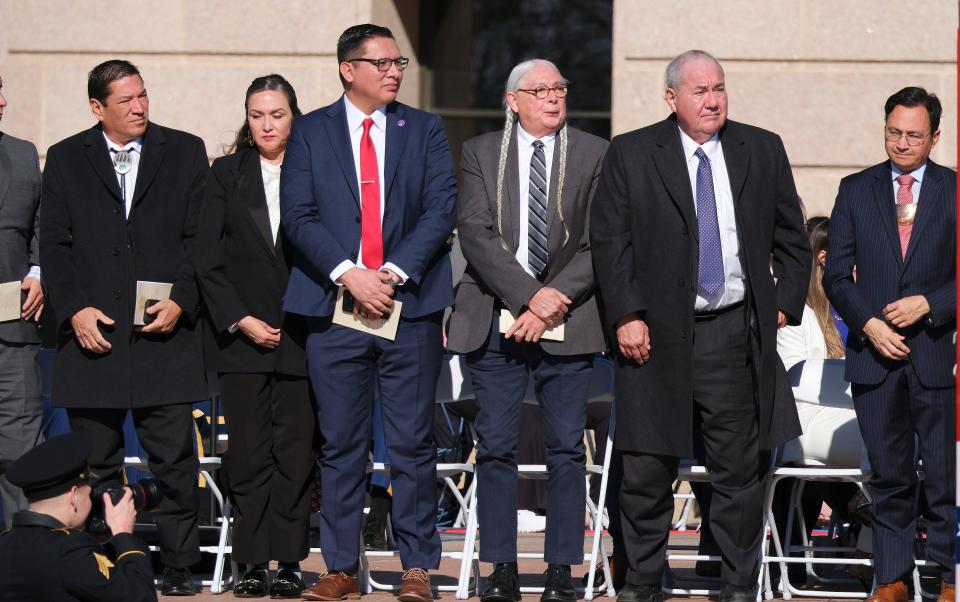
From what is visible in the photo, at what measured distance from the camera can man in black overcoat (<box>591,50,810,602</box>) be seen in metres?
6.89

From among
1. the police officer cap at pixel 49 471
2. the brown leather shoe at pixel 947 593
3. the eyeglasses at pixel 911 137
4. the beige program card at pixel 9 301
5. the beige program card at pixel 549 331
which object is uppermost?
the eyeglasses at pixel 911 137

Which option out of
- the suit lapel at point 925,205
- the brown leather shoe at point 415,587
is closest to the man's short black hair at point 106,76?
the brown leather shoe at point 415,587

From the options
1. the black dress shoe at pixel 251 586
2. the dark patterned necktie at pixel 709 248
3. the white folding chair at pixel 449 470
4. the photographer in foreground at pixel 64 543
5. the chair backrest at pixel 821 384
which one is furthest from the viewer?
the chair backrest at pixel 821 384

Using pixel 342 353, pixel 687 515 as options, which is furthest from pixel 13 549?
pixel 687 515

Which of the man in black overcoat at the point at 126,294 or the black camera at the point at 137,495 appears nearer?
the black camera at the point at 137,495

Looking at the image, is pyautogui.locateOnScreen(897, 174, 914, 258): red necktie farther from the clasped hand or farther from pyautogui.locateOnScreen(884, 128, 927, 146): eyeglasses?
the clasped hand

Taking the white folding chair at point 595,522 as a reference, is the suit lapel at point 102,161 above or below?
above

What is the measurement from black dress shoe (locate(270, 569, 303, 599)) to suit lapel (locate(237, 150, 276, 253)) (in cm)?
138

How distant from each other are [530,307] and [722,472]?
3.29 feet

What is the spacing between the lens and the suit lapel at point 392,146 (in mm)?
7211

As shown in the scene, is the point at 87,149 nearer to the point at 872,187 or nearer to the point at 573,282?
the point at 573,282

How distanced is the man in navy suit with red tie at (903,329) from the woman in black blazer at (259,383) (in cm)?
230

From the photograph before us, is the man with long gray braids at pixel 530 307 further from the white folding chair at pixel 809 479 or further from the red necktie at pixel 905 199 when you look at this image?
the red necktie at pixel 905 199

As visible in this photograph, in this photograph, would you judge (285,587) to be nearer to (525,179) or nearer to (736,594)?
(736,594)
